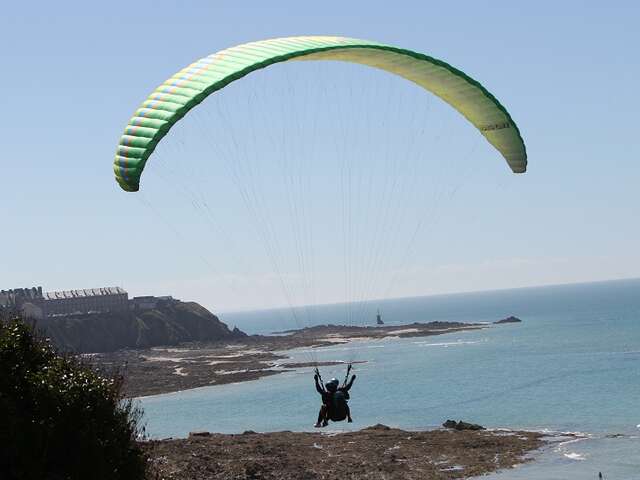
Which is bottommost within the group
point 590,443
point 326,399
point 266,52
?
point 590,443

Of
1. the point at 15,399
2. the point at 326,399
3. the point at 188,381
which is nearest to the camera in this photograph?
the point at 15,399

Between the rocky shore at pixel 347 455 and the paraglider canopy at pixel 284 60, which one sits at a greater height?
the paraglider canopy at pixel 284 60

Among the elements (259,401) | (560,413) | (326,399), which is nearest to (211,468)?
(326,399)

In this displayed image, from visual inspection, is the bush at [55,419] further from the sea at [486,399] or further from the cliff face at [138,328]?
the cliff face at [138,328]

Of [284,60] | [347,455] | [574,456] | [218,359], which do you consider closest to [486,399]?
[574,456]

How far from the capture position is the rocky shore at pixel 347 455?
30969mm

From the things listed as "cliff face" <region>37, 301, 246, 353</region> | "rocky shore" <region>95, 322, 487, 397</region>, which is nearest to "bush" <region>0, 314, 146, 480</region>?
"rocky shore" <region>95, 322, 487, 397</region>

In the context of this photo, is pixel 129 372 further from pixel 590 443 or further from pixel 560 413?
pixel 590 443

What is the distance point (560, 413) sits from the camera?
153ft

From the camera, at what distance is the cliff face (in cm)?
10006

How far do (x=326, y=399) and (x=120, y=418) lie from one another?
3.68 m

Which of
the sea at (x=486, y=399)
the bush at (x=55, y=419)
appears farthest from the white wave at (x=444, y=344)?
the bush at (x=55, y=419)

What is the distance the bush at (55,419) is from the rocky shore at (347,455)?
14.2 metres

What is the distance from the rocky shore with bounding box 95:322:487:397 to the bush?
33.6 m
